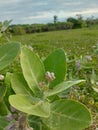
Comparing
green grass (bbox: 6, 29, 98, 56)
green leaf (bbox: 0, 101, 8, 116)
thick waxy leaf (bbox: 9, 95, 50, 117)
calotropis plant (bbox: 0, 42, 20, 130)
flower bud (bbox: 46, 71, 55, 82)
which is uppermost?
calotropis plant (bbox: 0, 42, 20, 130)

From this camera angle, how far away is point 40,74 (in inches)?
21.3

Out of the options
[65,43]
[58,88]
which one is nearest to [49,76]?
[58,88]

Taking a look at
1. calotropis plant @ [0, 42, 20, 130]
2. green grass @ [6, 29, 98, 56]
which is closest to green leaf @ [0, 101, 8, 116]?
calotropis plant @ [0, 42, 20, 130]

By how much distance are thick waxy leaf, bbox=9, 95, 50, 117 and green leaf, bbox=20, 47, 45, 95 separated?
0.11ft

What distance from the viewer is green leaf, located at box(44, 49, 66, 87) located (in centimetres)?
56

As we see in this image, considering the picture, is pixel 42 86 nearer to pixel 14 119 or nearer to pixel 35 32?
pixel 14 119

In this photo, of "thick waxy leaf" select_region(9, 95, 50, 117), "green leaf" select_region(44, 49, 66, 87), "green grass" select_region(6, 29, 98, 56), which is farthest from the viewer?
"green grass" select_region(6, 29, 98, 56)

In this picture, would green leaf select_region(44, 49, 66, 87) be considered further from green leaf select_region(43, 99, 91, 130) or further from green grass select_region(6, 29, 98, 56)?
green grass select_region(6, 29, 98, 56)

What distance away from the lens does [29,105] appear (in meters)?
0.47

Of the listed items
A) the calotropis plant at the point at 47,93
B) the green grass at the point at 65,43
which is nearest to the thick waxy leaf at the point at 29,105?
the calotropis plant at the point at 47,93

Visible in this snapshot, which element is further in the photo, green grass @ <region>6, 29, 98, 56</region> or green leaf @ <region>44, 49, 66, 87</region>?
green grass @ <region>6, 29, 98, 56</region>

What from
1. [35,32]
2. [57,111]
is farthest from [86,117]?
[35,32]

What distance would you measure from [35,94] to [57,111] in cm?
5

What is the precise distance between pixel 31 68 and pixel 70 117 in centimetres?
8
